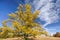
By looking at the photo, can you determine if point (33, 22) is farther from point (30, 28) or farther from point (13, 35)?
point (13, 35)

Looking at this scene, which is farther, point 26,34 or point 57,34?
point 57,34

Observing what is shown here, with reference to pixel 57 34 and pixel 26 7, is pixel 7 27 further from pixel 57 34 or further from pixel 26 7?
pixel 57 34

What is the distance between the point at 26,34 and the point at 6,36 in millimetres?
2757

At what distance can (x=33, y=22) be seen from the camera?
73.4 feet

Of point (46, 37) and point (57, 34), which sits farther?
point (57, 34)

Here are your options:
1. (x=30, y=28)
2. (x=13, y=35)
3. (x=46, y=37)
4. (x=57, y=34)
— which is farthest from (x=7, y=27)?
(x=57, y=34)

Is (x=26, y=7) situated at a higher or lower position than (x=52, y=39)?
higher

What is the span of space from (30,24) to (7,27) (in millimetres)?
2685

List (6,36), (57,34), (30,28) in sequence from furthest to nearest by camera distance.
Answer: (57,34) < (6,36) < (30,28)

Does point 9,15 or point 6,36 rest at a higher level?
point 9,15

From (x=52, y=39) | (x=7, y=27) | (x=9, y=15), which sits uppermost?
(x=9, y=15)

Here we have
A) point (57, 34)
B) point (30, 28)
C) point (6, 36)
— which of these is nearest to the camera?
point (30, 28)

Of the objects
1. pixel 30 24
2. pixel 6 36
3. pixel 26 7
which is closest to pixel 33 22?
pixel 30 24

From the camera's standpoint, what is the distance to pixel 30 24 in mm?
22000
